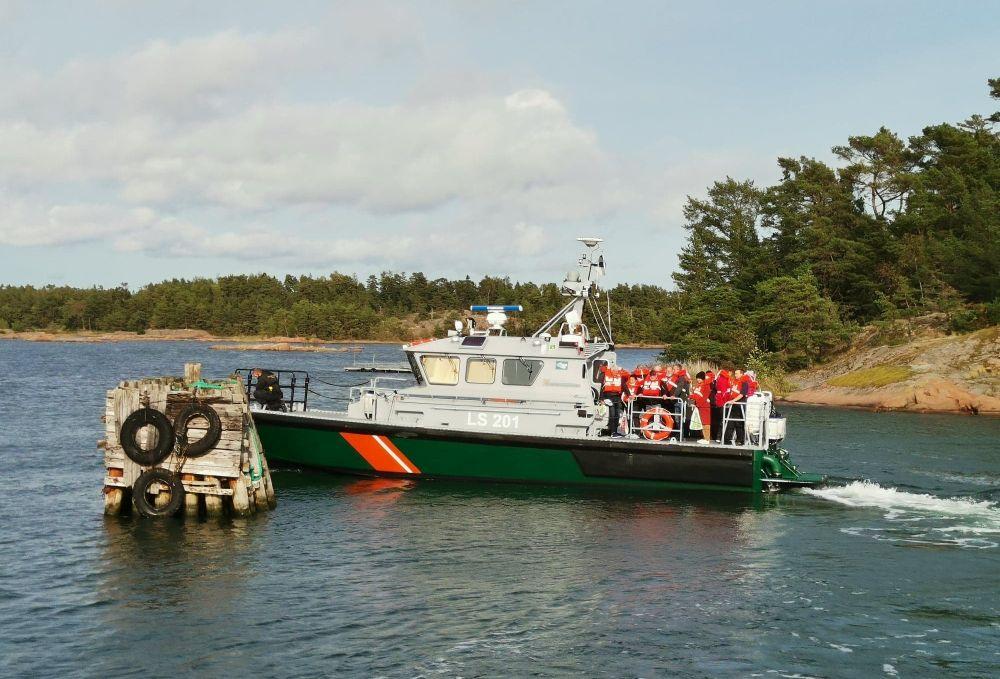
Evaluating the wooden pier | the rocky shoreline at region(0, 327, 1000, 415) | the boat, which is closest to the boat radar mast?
the boat

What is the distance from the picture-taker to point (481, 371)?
18062 millimetres

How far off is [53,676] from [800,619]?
318 inches

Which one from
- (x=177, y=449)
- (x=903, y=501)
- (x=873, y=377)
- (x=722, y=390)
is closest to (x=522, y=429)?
(x=722, y=390)

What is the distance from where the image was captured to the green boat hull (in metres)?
17.1

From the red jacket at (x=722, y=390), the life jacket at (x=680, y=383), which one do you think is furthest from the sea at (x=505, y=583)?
the life jacket at (x=680, y=383)

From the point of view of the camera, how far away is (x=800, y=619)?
35.7ft

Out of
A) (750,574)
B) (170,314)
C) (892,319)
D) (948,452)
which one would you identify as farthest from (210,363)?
(170,314)

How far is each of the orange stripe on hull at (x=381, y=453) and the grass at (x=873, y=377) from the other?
27.9 metres

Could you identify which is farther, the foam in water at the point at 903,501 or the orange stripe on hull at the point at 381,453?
the orange stripe on hull at the point at 381,453

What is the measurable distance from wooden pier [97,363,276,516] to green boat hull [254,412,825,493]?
10.3 feet

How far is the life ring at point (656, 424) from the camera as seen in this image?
17531 millimetres

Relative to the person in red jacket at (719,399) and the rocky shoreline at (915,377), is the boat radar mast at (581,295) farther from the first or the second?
the rocky shoreline at (915,377)

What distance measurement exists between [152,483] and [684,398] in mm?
9655

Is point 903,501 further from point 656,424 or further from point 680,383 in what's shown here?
point 656,424
